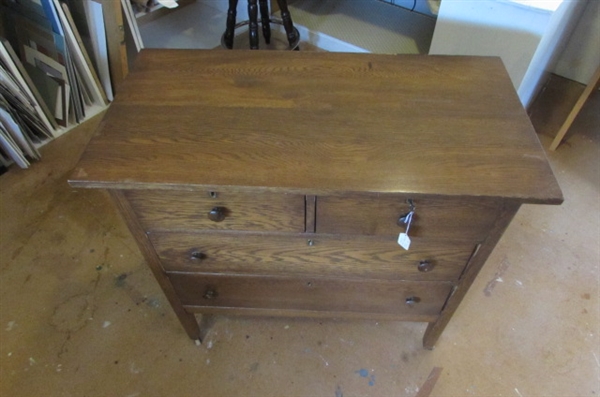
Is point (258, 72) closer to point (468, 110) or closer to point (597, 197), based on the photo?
point (468, 110)

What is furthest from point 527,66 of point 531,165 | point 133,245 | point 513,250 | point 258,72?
point 133,245

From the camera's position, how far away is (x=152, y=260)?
896mm

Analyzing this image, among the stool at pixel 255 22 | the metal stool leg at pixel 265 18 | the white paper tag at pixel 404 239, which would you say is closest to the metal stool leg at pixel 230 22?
the stool at pixel 255 22

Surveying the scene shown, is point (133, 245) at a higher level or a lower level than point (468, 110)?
lower

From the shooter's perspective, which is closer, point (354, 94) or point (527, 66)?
point (354, 94)

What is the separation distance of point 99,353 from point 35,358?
0.61ft

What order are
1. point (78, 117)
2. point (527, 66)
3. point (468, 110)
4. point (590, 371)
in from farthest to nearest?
point (78, 117) → point (527, 66) → point (590, 371) → point (468, 110)

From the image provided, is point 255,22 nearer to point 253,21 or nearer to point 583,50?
point 253,21

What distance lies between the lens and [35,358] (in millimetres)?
1184

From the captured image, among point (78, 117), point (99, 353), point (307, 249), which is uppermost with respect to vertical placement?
point (307, 249)

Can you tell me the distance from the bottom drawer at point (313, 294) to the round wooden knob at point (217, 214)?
10.1 inches

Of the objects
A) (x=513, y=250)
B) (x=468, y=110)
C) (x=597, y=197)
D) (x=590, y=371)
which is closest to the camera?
(x=468, y=110)

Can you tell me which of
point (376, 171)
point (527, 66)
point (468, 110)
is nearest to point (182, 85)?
point (376, 171)

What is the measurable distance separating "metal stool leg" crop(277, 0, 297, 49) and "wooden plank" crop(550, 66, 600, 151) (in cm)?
129
